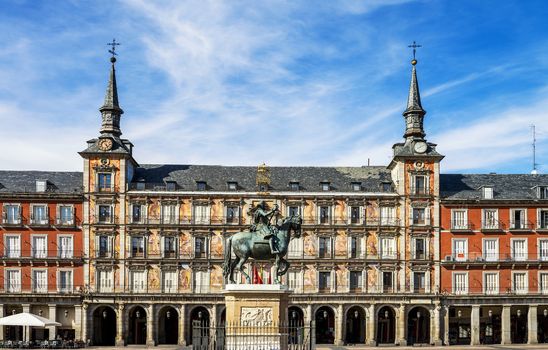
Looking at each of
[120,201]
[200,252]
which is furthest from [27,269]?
[200,252]

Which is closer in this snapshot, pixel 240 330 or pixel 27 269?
pixel 240 330

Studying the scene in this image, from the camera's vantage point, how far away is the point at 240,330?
37250 mm

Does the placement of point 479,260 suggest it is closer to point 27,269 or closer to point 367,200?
point 367,200

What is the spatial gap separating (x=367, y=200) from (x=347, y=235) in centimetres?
434

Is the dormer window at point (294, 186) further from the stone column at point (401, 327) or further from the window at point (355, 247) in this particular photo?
the stone column at point (401, 327)

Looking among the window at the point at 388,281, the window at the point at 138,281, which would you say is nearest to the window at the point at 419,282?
the window at the point at 388,281

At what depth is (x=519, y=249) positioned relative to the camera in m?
82.8

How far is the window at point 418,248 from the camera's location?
82125 mm

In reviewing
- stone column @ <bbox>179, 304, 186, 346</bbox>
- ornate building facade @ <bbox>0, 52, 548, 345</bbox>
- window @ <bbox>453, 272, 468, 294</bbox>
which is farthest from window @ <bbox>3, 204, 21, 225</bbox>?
window @ <bbox>453, 272, 468, 294</bbox>

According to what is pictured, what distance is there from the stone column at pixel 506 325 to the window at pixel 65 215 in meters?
46.8

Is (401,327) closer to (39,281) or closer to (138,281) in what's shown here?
(138,281)

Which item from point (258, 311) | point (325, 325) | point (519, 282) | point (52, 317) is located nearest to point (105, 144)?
point (52, 317)

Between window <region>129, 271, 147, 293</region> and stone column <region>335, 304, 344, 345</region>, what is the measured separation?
67.4ft

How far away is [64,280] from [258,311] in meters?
48.6
